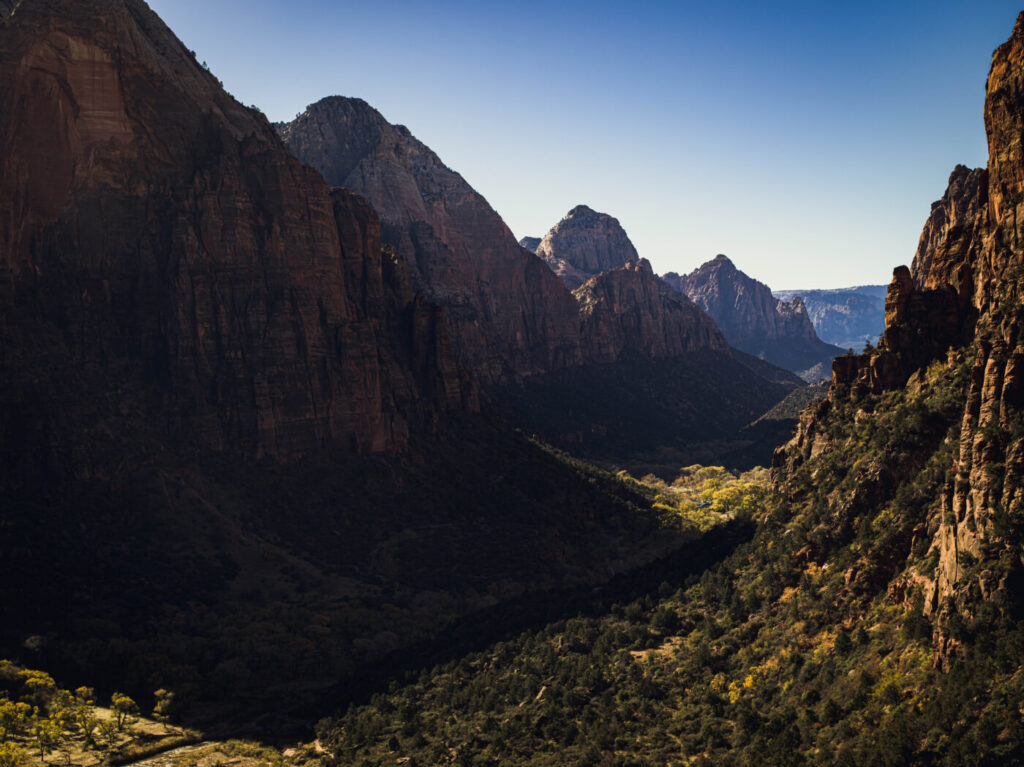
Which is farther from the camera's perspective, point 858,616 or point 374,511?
point 374,511

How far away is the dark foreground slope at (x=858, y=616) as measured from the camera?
40062 millimetres

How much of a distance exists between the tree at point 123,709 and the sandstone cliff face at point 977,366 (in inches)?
2377

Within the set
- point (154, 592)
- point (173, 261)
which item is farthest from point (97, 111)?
point (154, 592)

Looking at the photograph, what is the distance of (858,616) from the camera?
53844 mm

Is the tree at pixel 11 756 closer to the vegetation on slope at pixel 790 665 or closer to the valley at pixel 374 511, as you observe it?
the valley at pixel 374 511

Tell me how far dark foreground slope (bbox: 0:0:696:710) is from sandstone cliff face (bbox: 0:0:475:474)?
0.99 feet

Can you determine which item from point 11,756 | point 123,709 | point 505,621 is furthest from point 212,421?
point 11,756

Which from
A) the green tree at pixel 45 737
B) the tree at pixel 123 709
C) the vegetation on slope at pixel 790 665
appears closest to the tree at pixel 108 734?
the tree at pixel 123 709

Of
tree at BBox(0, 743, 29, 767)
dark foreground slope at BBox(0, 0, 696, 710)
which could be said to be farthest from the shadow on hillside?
tree at BBox(0, 743, 29, 767)

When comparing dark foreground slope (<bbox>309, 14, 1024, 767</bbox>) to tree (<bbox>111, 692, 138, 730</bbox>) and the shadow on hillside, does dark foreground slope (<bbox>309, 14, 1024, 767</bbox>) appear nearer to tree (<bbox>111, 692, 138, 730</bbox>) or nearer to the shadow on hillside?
the shadow on hillside

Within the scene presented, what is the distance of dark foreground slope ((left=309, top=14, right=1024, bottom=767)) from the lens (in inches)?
1577

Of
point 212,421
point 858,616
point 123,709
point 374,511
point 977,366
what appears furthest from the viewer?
point 374,511

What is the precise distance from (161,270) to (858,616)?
10002 centimetres

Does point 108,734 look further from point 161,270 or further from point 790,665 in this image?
point 161,270
